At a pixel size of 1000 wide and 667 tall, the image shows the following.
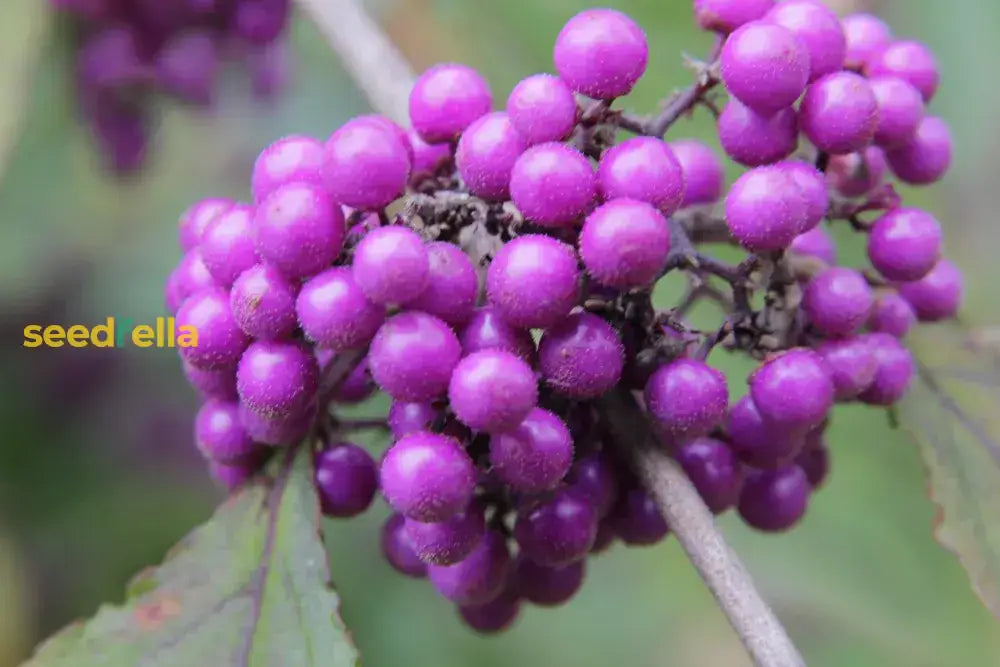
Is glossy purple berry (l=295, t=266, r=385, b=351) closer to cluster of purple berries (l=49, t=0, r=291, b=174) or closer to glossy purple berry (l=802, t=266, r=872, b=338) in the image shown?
glossy purple berry (l=802, t=266, r=872, b=338)

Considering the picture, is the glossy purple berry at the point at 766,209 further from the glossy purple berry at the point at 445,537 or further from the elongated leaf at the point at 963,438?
the elongated leaf at the point at 963,438

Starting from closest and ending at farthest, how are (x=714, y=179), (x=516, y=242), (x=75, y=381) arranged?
(x=516, y=242)
(x=714, y=179)
(x=75, y=381)

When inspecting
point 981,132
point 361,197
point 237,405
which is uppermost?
point 361,197

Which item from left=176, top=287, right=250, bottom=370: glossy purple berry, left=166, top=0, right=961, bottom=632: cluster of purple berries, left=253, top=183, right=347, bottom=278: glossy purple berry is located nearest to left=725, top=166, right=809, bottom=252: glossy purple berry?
left=166, top=0, right=961, bottom=632: cluster of purple berries

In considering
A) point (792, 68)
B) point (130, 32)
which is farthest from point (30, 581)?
point (792, 68)

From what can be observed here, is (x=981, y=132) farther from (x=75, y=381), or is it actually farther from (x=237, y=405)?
(x=75, y=381)

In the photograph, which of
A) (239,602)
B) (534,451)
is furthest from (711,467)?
(239,602)
